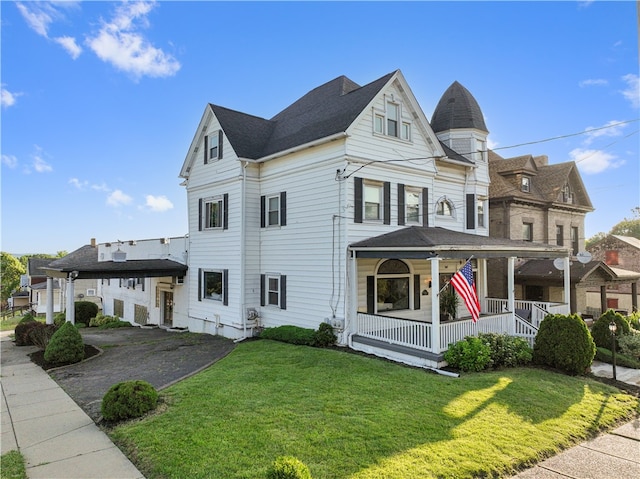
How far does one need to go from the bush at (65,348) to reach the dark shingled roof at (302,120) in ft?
30.3

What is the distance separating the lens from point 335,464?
560 cm

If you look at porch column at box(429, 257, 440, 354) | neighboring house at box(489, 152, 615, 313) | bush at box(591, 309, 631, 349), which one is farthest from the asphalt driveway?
neighboring house at box(489, 152, 615, 313)

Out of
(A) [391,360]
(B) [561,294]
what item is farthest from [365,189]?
(B) [561,294]

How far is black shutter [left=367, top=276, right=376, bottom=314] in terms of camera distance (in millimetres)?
14469

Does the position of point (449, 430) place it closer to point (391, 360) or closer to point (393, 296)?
point (391, 360)

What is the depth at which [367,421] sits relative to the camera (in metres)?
7.00

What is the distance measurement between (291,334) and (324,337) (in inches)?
61.9

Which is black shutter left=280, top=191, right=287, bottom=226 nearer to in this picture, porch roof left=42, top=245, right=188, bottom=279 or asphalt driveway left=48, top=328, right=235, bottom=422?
asphalt driveway left=48, top=328, right=235, bottom=422

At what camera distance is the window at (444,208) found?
17288mm

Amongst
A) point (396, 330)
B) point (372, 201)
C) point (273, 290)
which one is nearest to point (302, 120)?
point (372, 201)

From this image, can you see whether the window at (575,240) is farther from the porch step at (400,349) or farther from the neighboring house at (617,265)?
the porch step at (400,349)

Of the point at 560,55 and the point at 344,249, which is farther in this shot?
the point at 344,249

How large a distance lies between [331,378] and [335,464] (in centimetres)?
420

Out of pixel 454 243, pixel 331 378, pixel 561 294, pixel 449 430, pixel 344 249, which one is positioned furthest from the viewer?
pixel 561 294
